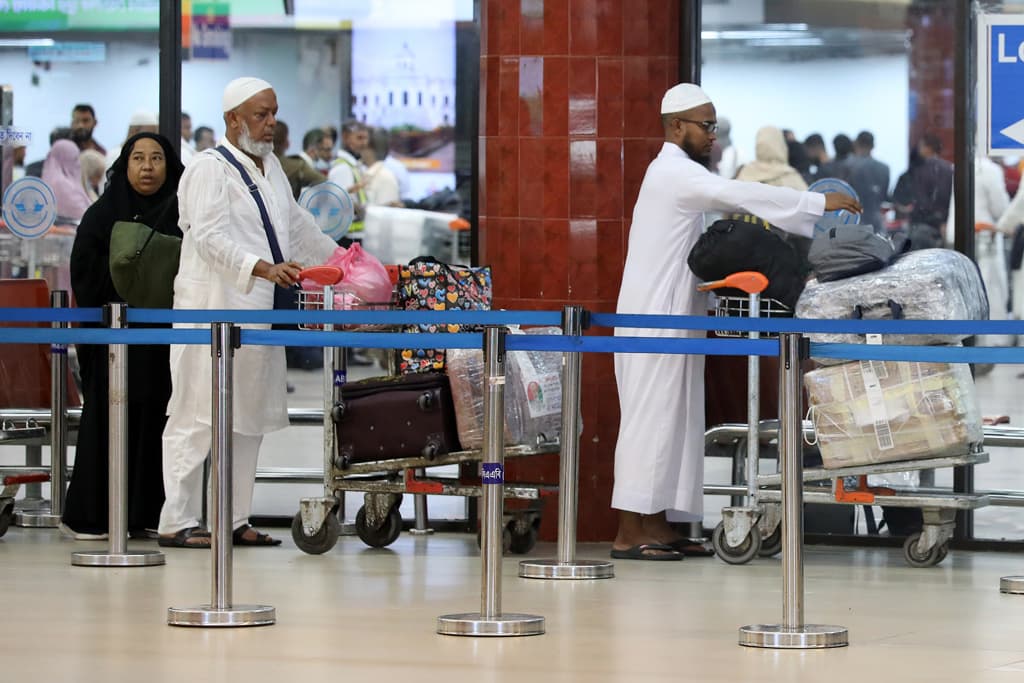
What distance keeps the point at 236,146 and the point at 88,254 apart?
1029mm

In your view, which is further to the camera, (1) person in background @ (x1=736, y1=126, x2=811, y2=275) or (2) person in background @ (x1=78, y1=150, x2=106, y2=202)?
(2) person in background @ (x1=78, y1=150, x2=106, y2=202)

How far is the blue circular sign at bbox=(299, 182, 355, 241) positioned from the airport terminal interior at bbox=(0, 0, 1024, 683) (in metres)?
0.02

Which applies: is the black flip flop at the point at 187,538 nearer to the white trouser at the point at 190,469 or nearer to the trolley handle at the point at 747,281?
the white trouser at the point at 190,469

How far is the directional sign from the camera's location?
8766mm

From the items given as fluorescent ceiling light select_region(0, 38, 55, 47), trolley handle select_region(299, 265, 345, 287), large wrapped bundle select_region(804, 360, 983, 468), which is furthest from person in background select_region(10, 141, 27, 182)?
large wrapped bundle select_region(804, 360, 983, 468)

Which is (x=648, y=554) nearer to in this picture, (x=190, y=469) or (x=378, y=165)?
(x=190, y=469)

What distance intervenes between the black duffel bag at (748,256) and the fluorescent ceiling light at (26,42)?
3.57 m

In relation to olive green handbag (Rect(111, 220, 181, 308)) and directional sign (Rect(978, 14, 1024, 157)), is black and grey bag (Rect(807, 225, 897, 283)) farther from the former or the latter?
olive green handbag (Rect(111, 220, 181, 308))

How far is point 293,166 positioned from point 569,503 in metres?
2.64

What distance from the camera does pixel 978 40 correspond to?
8.78 m

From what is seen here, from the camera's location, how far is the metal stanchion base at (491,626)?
6055 mm

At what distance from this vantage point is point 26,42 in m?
9.80

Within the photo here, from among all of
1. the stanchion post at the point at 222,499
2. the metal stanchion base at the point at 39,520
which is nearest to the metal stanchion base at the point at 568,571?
the stanchion post at the point at 222,499

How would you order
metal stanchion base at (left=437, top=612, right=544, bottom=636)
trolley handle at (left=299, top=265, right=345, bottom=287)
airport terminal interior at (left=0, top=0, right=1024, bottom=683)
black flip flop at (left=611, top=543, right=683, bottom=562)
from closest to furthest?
metal stanchion base at (left=437, top=612, right=544, bottom=636) < airport terminal interior at (left=0, top=0, right=1024, bottom=683) < trolley handle at (left=299, top=265, right=345, bottom=287) < black flip flop at (left=611, top=543, right=683, bottom=562)
